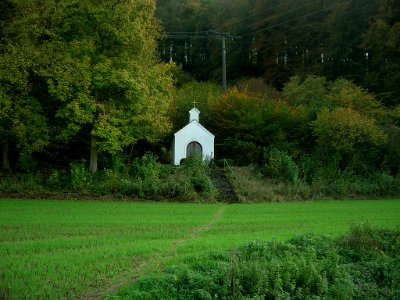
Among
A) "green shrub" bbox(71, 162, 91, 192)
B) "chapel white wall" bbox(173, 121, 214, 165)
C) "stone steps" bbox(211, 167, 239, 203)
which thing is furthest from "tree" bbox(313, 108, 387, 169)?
"green shrub" bbox(71, 162, 91, 192)

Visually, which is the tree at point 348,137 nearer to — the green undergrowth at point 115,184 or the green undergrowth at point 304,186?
the green undergrowth at point 304,186

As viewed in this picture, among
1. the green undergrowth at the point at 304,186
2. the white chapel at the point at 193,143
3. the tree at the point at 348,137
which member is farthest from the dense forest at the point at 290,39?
the green undergrowth at the point at 304,186

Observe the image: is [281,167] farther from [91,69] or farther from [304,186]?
[91,69]

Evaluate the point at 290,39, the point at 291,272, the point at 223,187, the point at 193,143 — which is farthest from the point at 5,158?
the point at 290,39

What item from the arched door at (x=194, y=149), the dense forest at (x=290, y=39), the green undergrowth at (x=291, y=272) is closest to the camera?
the green undergrowth at (x=291, y=272)

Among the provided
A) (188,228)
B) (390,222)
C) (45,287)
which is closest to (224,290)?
(45,287)

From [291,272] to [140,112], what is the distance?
20.7 metres

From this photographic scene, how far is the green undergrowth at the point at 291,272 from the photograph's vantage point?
9.46 m

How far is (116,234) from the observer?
50.4 feet

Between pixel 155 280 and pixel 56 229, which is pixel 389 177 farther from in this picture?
pixel 155 280

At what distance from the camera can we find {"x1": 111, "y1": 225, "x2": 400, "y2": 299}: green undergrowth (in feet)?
31.0

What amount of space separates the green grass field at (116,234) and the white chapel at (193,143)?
33.3ft

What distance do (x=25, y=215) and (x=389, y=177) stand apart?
23.9m

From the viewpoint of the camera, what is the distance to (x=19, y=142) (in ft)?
93.9
